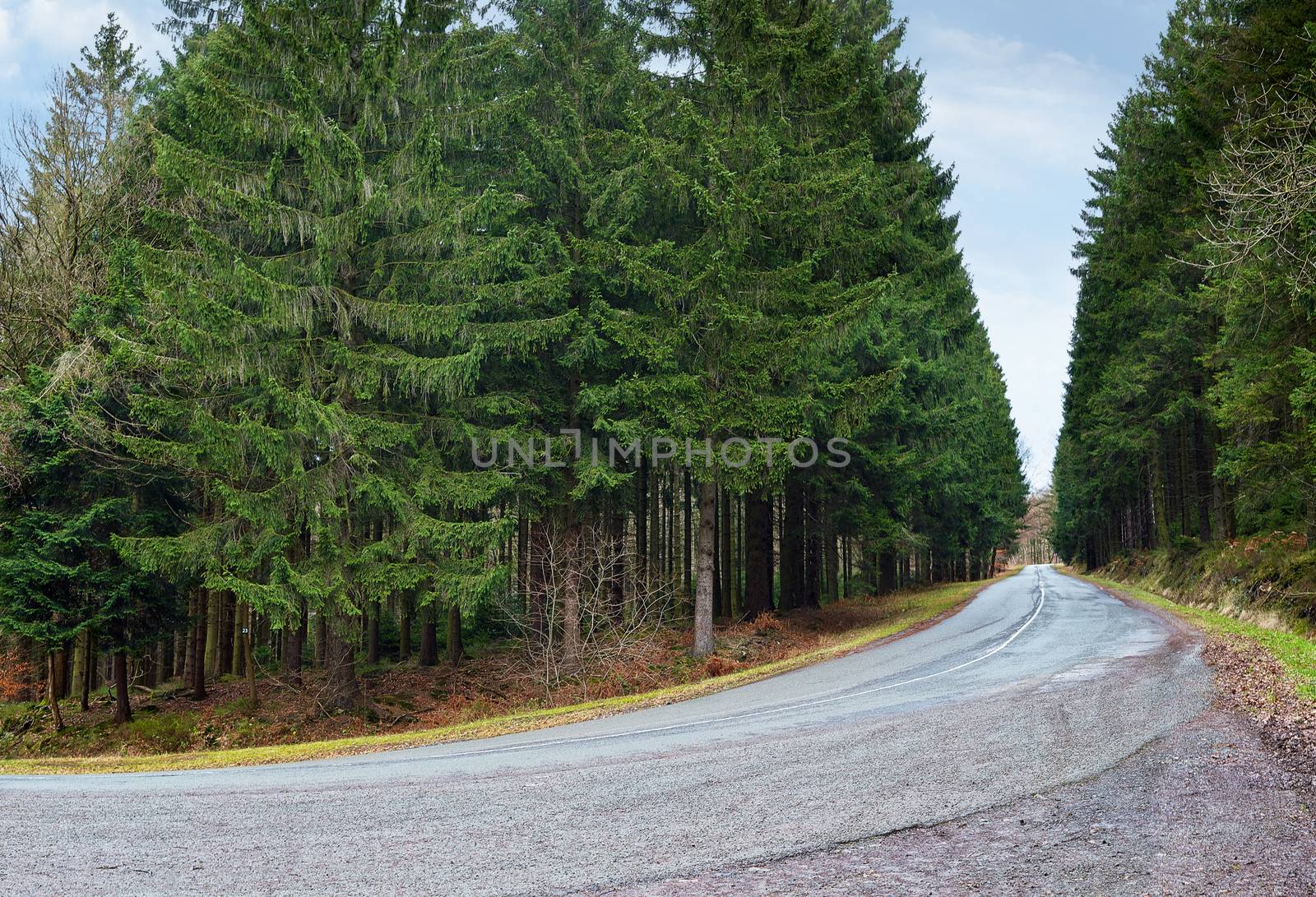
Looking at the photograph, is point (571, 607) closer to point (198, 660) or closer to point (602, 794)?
point (198, 660)

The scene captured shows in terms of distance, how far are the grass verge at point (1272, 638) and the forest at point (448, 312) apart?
2987mm

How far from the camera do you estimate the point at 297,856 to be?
505 cm

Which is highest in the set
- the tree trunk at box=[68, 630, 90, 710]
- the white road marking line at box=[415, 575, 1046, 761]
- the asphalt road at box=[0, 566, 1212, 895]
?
the asphalt road at box=[0, 566, 1212, 895]

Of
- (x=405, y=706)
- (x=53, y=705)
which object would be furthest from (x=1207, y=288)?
(x=53, y=705)

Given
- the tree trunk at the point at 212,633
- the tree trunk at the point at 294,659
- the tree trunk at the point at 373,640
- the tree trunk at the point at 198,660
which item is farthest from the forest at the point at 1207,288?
the tree trunk at the point at 212,633

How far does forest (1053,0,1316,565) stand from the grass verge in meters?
Result: 2.59

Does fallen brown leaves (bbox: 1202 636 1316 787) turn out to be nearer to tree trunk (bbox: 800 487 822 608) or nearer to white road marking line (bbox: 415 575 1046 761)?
white road marking line (bbox: 415 575 1046 761)

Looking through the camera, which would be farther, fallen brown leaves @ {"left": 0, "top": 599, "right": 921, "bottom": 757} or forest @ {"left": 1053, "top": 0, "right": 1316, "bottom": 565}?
fallen brown leaves @ {"left": 0, "top": 599, "right": 921, "bottom": 757}

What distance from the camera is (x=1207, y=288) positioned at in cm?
1767

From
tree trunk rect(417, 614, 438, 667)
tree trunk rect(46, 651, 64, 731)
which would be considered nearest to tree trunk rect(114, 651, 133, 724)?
tree trunk rect(46, 651, 64, 731)

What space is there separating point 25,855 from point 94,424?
13681 mm

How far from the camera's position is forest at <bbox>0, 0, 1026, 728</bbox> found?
1516 cm

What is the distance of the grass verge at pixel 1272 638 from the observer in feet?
32.5

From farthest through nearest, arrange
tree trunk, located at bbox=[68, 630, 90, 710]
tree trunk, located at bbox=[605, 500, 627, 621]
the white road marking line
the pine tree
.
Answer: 1. tree trunk, located at bbox=[68, 630, 90, 710]
2. tree trunk, located at bbox=[605, 500, 627, 621]
3. the pine tree
4. the white road marking line
